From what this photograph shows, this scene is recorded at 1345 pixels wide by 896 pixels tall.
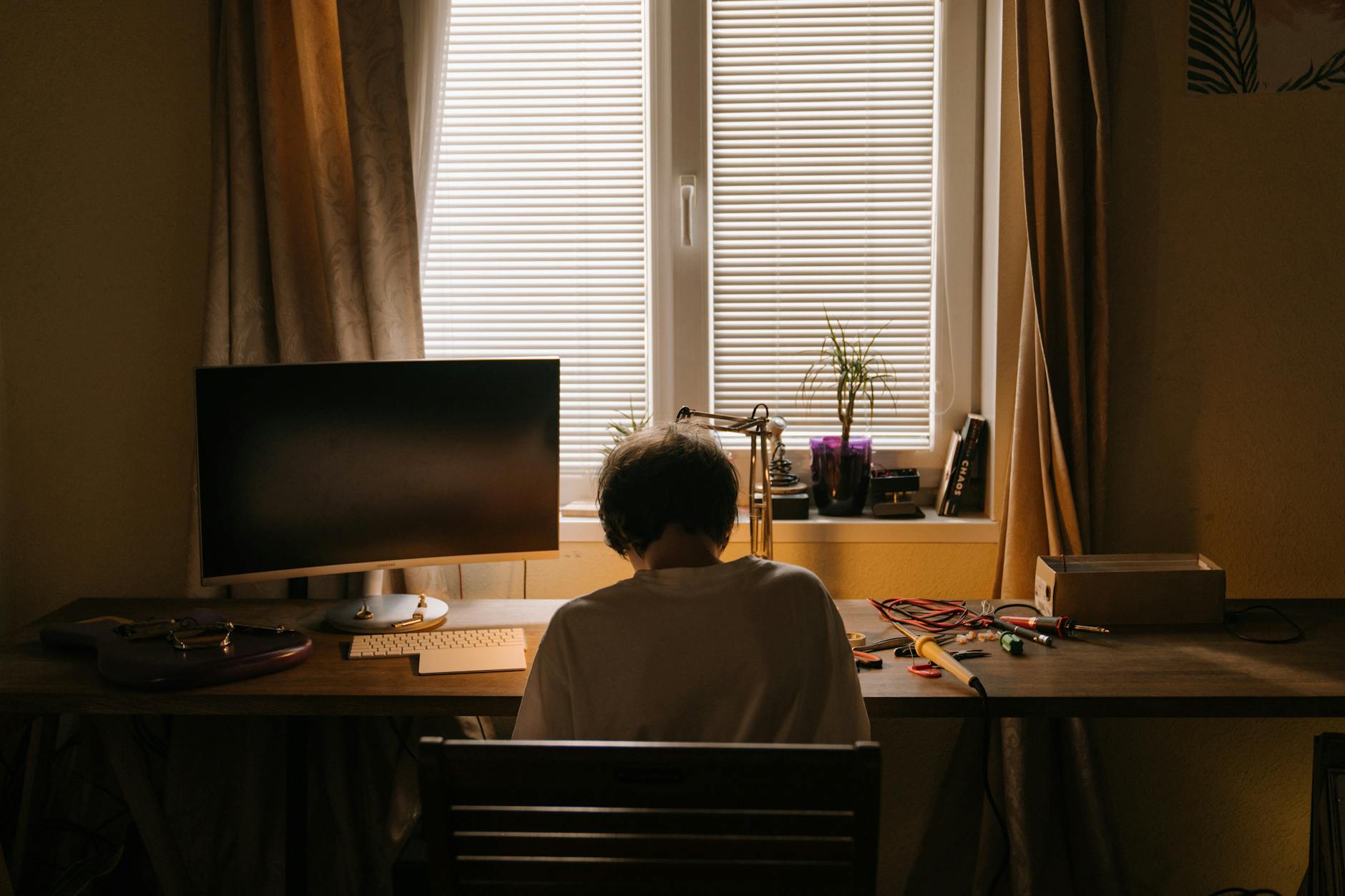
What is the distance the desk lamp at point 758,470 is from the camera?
196 centimetres

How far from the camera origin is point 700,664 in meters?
1.23

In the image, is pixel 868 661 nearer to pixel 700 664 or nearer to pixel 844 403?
pixel 700 664

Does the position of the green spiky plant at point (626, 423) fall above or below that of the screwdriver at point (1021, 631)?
above

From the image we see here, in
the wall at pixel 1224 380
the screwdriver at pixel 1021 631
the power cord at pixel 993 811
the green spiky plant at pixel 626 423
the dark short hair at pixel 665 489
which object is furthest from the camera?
the green spiky plant at pixel 626 423

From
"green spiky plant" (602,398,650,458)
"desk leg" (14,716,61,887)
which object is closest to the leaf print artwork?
"green spiky plant" (602,398,650,458)

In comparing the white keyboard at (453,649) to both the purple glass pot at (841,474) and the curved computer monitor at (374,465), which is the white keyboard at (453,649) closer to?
the curved computer monitor at (374,465)

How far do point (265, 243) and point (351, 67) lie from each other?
0.42 meters

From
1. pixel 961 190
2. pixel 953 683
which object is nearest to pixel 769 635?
pixel 953 683

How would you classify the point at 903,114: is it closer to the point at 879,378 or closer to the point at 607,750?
the point at 879,378

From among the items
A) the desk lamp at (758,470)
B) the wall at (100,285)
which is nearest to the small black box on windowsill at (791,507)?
the desk lamp at (758,470)

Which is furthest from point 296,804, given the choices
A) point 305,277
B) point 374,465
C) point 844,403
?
point 844,403

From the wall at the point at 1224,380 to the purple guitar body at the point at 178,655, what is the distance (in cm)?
171

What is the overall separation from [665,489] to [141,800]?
1286 mm

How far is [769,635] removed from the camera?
4.10 feet
